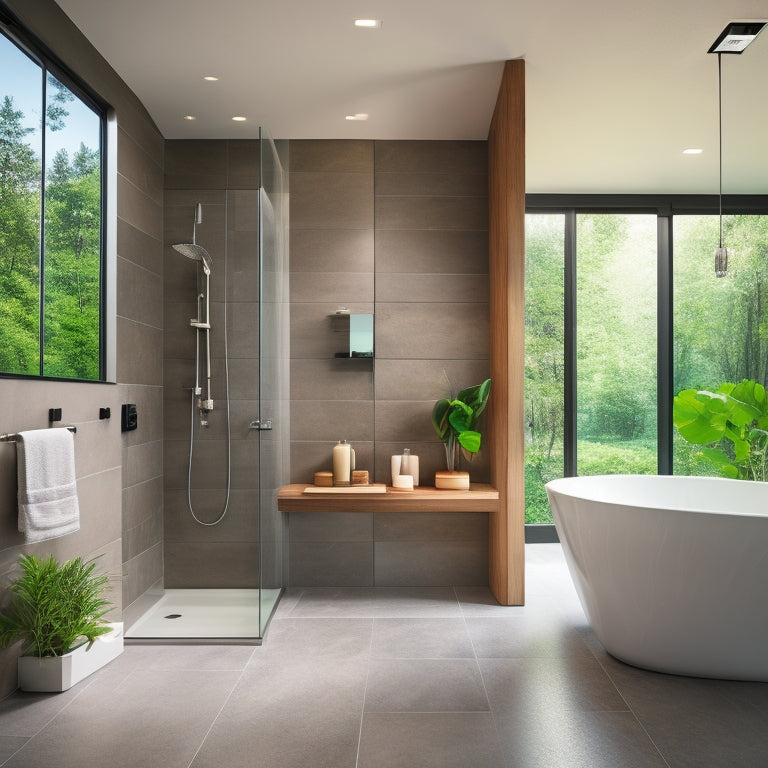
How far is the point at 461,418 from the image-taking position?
388cm

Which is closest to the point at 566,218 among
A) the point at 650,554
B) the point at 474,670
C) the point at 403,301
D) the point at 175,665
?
the point at 403,301

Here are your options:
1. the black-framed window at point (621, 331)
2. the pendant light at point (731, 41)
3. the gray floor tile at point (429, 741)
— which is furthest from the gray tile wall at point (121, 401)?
the pendant light at point (731, 41)

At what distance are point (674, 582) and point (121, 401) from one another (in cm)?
269

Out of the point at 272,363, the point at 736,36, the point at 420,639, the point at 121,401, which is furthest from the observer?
the point at 272,363

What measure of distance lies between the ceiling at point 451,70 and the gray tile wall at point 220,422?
68 centimetres

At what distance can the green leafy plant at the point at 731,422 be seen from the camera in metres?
4.47

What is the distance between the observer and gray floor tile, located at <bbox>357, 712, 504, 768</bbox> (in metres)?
2.09

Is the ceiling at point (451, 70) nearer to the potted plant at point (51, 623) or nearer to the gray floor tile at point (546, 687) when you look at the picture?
the potted plant at point (51, 623)

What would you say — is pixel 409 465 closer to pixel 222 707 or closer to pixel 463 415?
pixel 463 415

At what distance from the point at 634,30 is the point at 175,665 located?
11.6 feet

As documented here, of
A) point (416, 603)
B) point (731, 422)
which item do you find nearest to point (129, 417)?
point (416, 603)

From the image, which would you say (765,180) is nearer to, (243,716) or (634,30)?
(634,30)

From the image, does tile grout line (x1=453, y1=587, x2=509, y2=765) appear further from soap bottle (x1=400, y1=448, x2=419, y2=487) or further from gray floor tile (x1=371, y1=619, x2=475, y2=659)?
soap bottle (x1=400, y1=448, x2=419, y2=487)

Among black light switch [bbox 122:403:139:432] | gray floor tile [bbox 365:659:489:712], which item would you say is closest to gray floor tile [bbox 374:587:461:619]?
gray floor tile [bbox 365:659:489:712]
